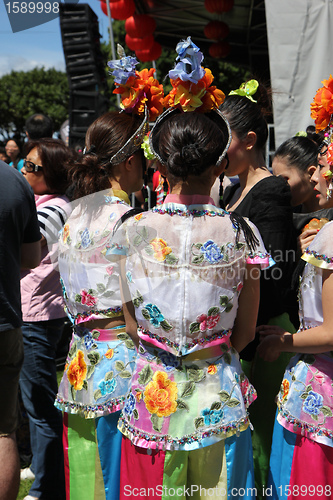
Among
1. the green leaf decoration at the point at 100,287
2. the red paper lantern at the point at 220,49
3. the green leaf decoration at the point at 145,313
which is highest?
the red paper lantern at the point at 220,49

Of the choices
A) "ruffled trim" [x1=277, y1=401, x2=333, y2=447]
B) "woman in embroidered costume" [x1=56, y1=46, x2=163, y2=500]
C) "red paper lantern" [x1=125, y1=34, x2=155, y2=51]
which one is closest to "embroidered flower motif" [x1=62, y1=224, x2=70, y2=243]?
"woman in embroidered costume" [x1=56, y1=46, x2=163, y2=500]

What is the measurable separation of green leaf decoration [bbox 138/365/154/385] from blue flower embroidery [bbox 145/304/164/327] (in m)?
0.14

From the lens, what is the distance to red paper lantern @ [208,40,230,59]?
9599mm

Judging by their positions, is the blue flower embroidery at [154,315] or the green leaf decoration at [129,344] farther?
the green leaf decoration at [129,344]

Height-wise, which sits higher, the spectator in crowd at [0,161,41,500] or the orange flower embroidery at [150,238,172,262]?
the orange flower embroidery at [150,238,172,262]

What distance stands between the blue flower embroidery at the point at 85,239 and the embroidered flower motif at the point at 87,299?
0.18 metres

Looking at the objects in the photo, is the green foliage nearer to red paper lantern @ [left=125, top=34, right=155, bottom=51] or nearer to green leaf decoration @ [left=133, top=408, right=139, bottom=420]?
red paper lantern @ [left=125, top=34, right=155, bottom=51]

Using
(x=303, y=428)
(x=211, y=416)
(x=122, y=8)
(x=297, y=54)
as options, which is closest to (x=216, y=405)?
(x=211, y=416)

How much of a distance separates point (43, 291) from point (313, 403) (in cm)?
160

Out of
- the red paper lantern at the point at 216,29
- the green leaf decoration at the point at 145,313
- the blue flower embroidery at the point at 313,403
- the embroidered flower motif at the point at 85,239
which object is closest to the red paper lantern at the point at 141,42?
the red paper lantern at the point at 216,29

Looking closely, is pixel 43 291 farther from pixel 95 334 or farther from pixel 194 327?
pixel 194 327

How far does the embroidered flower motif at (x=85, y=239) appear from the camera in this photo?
1.84 m

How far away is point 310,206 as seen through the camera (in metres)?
2.62

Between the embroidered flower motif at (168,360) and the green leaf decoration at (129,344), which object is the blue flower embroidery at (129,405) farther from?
the green leaf decoration at (129,344)
